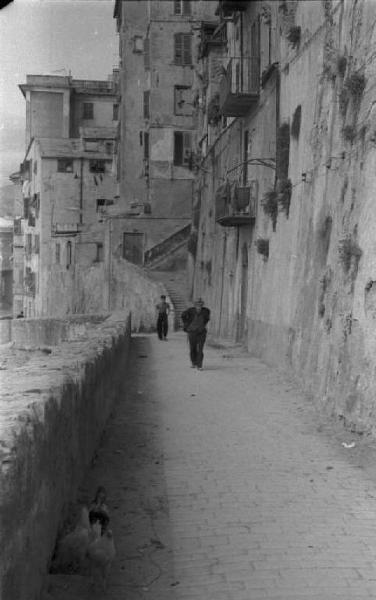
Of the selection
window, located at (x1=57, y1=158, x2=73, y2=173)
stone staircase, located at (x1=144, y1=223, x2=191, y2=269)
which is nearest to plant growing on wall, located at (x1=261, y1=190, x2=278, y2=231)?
stone staircase, located at (x1=144, y1=223, x2=191, y2=269)

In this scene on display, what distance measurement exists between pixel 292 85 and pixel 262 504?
12265mm

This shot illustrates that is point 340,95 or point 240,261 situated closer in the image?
point 340,95

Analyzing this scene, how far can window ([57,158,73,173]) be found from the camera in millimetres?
54562

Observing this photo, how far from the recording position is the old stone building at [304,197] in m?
10.1

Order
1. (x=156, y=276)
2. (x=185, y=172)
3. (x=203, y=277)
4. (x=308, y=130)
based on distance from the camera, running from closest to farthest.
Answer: (x=308, y=130) → (x=203, y=277) → (x=156, y=276) → (x=185, y=172)

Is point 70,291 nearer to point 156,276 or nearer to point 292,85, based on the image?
point 156,276

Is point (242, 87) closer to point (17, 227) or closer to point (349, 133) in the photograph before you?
point (349, 133)

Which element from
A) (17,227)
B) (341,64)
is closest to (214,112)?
(341,64)

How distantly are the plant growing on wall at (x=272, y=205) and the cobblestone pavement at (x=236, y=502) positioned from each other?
6.80 meters

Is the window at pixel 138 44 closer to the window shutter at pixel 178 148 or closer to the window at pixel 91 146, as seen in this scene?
the window shutter at pixel 178 148

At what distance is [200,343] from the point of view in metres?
16.2

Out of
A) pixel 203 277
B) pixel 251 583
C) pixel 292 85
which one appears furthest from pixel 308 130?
pixel 203 277

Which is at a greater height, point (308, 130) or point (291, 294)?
point (308, 130)

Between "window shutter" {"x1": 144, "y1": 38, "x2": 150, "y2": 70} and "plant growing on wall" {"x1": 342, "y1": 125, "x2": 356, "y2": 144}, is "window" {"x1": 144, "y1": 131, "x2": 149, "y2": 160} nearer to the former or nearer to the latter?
"window shutter" {"x1": 144, "y1": 38, "x2": 150, "y2": 70}
